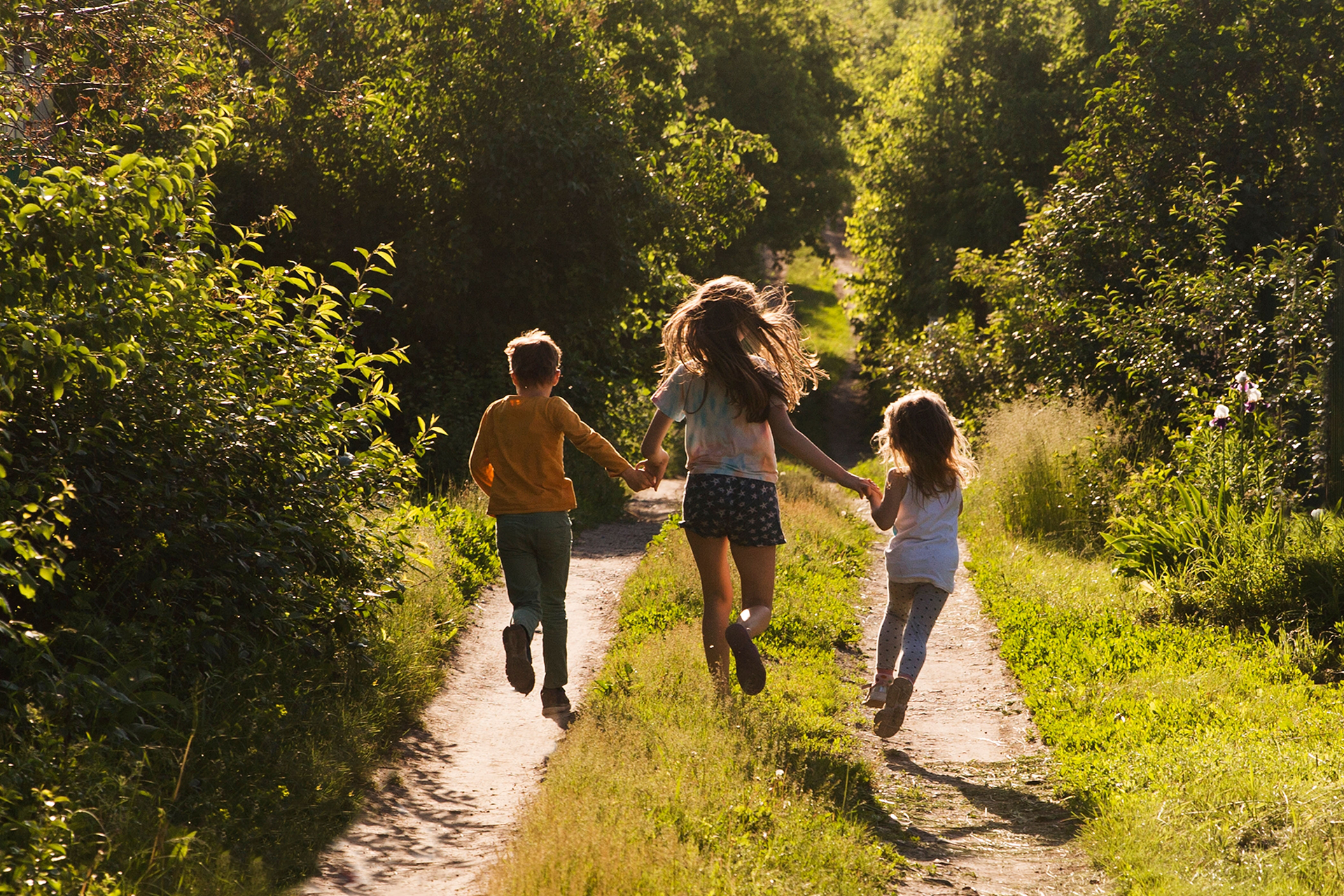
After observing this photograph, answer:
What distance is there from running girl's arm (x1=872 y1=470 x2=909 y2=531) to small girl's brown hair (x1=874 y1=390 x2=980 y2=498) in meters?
0.05

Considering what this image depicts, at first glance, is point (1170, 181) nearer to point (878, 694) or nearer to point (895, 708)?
point (878, 694)

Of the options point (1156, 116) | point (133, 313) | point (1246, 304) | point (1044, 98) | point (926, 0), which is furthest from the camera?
point (926, 0)

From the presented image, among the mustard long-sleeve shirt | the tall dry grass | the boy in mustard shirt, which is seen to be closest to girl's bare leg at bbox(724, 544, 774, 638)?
the boy in mustard shirt

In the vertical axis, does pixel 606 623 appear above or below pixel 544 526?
below

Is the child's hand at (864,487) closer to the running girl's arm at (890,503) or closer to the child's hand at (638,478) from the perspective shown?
the running girl's arm at (890,503)

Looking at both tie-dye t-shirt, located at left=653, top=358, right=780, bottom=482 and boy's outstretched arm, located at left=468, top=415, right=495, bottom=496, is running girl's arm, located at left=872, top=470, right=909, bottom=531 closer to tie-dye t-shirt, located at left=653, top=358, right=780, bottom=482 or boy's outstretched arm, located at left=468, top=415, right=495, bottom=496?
tie-dye t-shirt, located at left=653, top=358, right=780, bottom=482

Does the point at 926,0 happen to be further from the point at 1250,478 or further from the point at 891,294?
the point at 1250,478

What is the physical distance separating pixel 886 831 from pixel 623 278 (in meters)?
12.5

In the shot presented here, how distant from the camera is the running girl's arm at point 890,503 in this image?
18.1ft

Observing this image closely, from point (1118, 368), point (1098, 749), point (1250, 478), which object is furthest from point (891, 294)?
point (1098, 749)

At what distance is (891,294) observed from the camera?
29.6m

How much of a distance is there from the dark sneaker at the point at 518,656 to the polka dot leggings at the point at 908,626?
5.71 feet

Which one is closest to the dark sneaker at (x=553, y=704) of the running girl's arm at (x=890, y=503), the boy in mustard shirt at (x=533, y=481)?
the boy in mustard shirt at (x=533, y=481)

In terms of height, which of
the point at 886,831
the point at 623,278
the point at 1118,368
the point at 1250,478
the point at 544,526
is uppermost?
the point at 623,278
